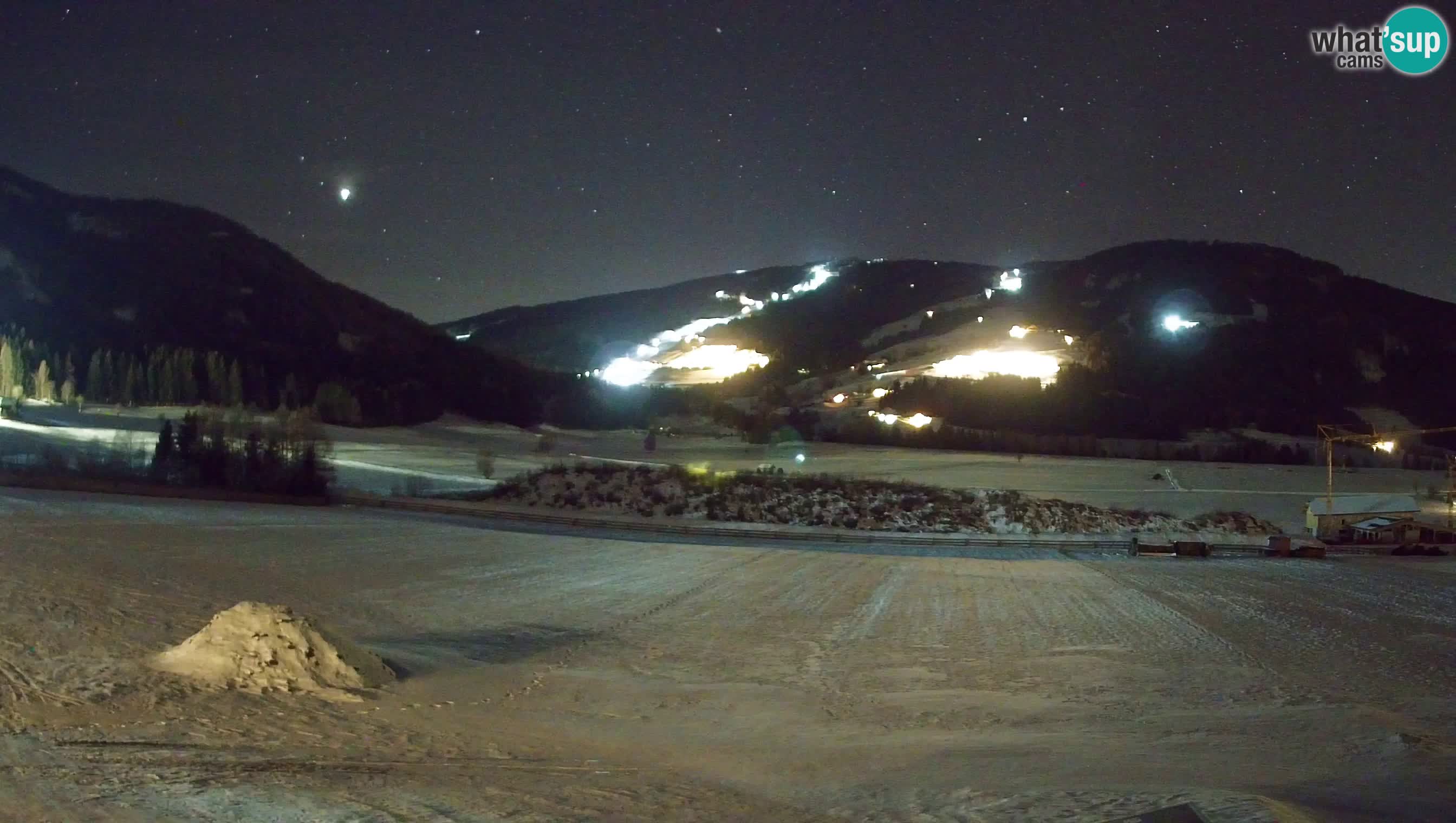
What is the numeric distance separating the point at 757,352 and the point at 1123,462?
10220cm

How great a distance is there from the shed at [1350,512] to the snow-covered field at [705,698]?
2225 centimetres

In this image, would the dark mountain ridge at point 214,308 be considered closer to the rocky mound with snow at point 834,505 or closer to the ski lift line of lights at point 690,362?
the ski lift line of lights at point 690,362

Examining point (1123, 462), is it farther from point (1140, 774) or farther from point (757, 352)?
point (757, 352)

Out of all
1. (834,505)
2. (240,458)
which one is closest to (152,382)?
(240,458)

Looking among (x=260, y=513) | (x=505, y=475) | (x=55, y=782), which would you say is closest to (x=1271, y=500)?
(x=505, y=475)

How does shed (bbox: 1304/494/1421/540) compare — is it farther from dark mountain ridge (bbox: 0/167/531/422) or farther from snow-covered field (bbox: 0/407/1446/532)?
dark mountain ridge (bbox: 0/167/531/422)

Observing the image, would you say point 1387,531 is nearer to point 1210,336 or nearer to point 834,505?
point 834,505

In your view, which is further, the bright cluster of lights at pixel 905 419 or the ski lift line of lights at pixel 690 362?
the ski lift line of lights at pixel 690 362

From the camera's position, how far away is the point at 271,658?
1032 centimetres

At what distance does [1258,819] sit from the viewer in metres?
6.28

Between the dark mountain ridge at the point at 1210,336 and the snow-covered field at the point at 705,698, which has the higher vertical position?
the dark mountain ridge at the point at 1210,336

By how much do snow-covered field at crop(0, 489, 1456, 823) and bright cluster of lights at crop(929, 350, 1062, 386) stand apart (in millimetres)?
93963

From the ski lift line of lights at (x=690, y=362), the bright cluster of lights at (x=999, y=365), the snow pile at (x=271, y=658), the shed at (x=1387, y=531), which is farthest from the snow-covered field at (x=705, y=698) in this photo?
the ski lift line of lights at (x=690, y=362)

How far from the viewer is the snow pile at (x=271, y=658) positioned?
32.9 ft
